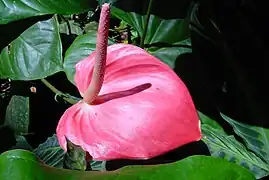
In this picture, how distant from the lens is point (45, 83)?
1112mm

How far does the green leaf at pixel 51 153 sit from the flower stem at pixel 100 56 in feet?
0.70

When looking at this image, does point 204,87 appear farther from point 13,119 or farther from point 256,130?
point 13,119

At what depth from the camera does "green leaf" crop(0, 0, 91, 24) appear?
39.2 inches

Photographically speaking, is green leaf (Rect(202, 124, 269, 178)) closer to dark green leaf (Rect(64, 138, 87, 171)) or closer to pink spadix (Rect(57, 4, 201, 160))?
pink spadix (Rect(57, 4, 201, 160))

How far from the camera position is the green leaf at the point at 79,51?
Answer: 3.33 ft

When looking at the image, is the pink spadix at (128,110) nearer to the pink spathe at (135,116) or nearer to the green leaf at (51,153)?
the pink spathe at (135,116)

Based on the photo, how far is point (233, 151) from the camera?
818mm

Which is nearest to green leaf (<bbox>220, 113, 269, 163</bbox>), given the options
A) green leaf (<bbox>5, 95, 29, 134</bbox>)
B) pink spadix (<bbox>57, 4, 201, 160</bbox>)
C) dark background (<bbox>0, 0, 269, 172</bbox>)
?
dark background (<bbox>0, 0, 269, 172</bbox>)

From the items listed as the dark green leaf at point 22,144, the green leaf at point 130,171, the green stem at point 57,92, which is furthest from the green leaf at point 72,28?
the green leaf at point 130,171

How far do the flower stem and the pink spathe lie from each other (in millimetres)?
13

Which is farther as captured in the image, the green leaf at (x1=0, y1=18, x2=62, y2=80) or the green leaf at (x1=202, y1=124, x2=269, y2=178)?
the green leaf at (x1=0, y1=18, x2=62, y2=80)

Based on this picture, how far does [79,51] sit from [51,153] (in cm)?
19

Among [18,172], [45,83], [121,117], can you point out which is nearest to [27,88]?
[45,83]

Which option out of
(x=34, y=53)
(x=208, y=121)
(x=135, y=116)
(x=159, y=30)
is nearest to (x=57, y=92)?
(x=34, y=53)
